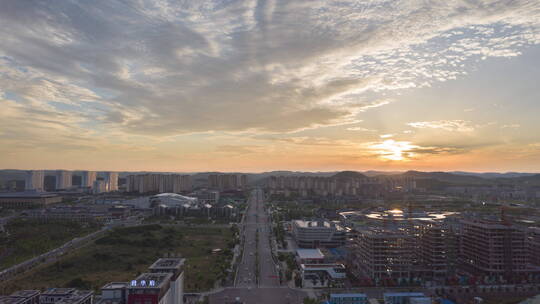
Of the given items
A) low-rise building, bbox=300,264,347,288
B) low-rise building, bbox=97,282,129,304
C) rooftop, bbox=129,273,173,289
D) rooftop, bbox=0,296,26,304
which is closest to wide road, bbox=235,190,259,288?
low-rise building, bbox=300,264,347,288

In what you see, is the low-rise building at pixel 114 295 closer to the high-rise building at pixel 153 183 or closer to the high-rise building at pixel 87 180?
the high-rise building at pixel 153 183

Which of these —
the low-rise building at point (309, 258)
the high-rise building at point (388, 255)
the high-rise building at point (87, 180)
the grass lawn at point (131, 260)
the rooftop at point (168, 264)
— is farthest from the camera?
the high-rise building at point (87, 180)

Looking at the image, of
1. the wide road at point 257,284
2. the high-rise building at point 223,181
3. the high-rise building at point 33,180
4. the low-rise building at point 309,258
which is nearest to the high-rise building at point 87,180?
the high-rise building at point 33,180

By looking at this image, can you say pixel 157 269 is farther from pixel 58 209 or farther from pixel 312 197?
pixel 312 197

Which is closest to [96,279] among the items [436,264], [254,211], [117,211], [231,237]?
[231,237]

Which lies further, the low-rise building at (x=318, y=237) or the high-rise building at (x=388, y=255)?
the low-rise building at (x=318, y=237)

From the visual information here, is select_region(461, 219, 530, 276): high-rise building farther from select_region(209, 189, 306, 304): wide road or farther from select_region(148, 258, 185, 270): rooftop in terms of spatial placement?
select_region(148, 258, 185, 270): rooftop

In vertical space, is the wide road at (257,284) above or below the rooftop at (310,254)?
below
